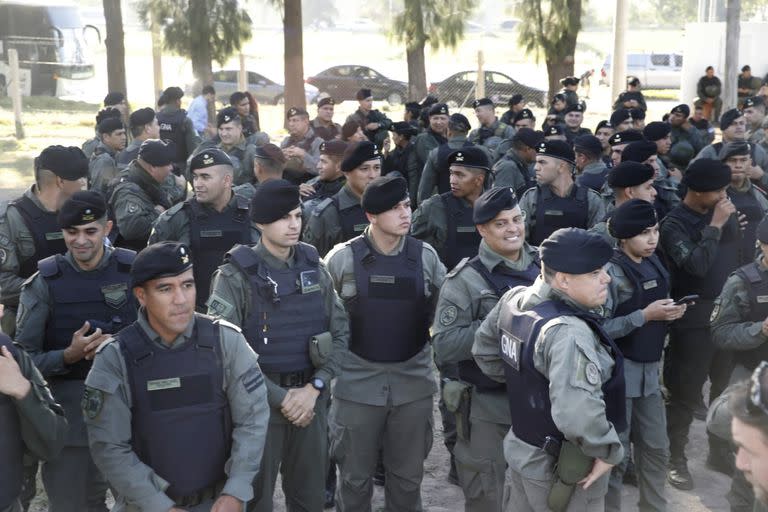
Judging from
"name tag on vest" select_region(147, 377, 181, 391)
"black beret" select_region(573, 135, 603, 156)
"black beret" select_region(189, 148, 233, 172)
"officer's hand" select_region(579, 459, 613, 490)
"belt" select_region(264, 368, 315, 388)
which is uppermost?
"black beret" select_region(189, 148, 233, 172)

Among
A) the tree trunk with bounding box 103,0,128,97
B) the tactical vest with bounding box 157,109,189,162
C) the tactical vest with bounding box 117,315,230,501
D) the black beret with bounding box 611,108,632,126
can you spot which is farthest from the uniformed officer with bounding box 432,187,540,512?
the tree trunk with bounding box 103,0,128,97

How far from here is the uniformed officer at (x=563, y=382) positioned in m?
3.89

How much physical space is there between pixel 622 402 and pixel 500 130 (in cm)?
978

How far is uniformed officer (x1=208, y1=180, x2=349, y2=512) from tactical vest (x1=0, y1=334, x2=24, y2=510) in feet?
3.79

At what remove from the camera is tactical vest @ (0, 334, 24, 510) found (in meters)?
3.90

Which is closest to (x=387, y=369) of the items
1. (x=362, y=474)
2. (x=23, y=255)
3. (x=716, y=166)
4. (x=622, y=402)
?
(x=362, y=474)

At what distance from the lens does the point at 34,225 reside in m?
6.05

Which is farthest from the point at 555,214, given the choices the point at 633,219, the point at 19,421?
the point at 19,421

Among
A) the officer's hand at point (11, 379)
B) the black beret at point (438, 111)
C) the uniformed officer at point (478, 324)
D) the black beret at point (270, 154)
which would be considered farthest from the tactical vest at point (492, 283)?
the black beret at point (438, 111)

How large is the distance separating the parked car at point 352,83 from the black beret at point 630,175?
2594 centimetres

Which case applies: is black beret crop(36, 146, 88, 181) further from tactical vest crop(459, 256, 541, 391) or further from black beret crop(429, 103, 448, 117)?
black beret crop(429, 103, 448, 117)

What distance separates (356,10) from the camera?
101812 millimetres

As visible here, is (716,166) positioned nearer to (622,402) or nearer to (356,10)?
(622,402)

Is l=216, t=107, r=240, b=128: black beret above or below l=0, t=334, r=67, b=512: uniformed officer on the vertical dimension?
above
